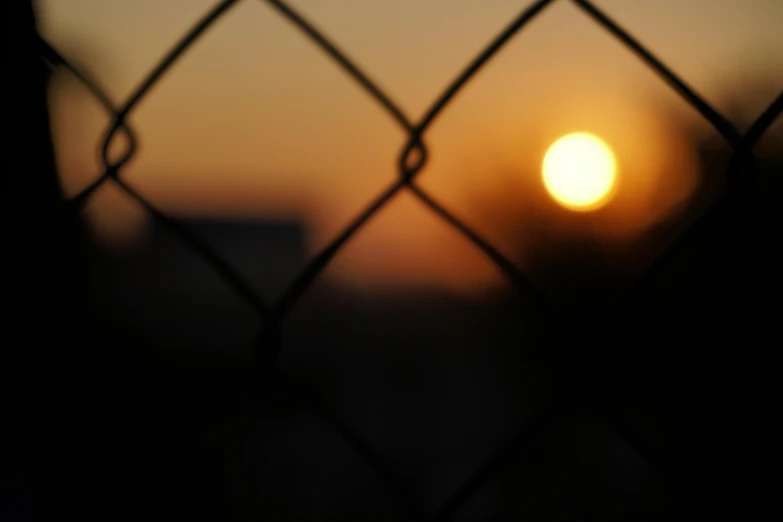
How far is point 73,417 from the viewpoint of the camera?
31 cm

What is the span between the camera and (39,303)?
0.30 meters

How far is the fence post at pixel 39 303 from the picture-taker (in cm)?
29

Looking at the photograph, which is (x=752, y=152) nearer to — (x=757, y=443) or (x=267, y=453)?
(x=757, y=443)

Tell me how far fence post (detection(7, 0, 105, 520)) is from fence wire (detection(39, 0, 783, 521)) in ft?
0.04

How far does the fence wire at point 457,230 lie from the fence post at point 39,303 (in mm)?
13

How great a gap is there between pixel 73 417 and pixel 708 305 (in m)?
3.61

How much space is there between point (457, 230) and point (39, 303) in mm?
181

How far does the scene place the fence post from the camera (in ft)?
0.95

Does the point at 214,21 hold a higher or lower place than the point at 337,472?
lower

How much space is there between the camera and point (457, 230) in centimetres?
29

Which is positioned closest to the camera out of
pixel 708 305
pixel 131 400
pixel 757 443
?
pixel 757 443

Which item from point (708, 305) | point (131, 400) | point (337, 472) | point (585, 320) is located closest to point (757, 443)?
point (708, 305)

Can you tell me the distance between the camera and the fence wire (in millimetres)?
273

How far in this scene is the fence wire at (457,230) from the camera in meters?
0.27
